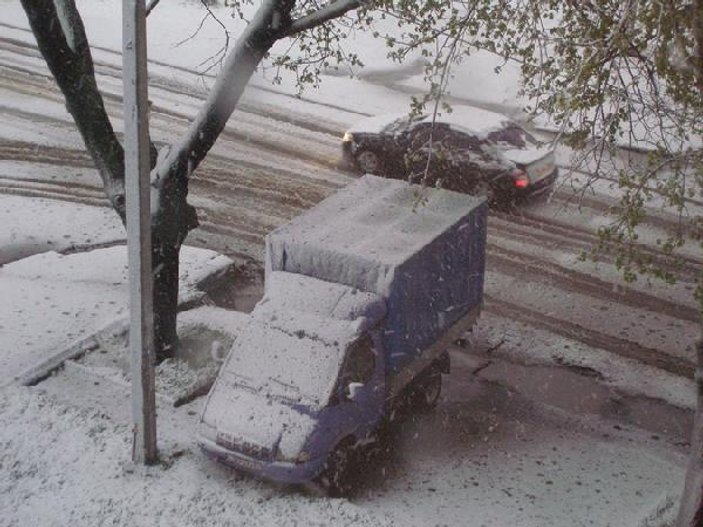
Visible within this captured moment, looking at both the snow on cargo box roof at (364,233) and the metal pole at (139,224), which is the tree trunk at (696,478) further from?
the metal pole at (139,224)

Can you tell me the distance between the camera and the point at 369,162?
18.1 m

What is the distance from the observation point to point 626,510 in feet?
29.9

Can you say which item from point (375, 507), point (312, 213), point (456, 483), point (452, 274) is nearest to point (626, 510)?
point (456, 483)

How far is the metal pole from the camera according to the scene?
8156 mm

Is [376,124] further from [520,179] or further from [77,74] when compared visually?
[77,74]

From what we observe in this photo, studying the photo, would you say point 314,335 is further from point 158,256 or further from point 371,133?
point 371,133

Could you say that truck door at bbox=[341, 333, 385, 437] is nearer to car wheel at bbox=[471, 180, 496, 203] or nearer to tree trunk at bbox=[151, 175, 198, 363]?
tree trunk at bbox=[151, 175, 198, 363]

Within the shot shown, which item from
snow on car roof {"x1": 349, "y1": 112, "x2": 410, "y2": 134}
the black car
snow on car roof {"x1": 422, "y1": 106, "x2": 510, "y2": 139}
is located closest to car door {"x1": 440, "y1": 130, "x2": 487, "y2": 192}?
the black car

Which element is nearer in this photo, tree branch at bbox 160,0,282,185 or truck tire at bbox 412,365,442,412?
tree branch at bbox 160,0,282,185

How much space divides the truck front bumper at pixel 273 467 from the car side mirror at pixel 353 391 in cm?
71

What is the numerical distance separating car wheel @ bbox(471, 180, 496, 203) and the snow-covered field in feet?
2.23

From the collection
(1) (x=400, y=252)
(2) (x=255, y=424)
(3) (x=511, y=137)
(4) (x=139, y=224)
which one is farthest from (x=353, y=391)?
(3) (x=511, y=137)

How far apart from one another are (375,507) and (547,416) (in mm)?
3066

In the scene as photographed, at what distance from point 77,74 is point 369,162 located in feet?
28.9
